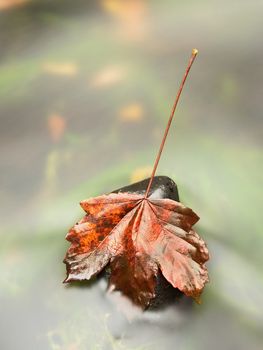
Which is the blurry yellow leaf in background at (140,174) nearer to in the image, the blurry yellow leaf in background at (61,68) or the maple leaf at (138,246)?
the maple leaf at (138,246)

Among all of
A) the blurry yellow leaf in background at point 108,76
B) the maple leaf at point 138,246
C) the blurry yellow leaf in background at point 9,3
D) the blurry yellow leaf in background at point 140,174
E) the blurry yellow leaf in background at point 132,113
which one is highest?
the blurry yellow leaf in background at point 9,3

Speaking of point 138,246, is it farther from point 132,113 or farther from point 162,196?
point 132,113

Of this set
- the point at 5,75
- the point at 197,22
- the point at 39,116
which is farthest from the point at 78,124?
the point at 197,22

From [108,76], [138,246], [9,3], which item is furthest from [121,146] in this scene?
[9,3]

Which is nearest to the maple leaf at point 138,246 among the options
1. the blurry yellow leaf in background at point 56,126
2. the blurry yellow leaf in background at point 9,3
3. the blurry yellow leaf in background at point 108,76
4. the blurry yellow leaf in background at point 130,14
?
the blurry yellow leaf in background at point 56,126

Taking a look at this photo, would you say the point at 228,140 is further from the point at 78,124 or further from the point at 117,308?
the point at 117,308
